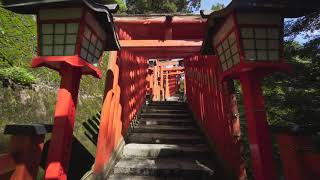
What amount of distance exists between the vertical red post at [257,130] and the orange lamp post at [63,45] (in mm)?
1552

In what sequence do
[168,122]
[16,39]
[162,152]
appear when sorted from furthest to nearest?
[168,122]
[162,152]
[16,39]

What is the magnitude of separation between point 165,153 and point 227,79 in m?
2.85

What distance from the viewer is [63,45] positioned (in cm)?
261

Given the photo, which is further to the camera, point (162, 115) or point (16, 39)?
point (162, 115)

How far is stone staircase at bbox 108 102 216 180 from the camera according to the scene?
4.65 metres

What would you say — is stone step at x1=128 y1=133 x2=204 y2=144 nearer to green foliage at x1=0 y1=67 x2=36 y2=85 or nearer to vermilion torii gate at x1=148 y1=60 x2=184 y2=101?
green foliage at x1=0 y1=67 x2=36 y2=85

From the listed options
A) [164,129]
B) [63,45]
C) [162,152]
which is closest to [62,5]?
[63,45]

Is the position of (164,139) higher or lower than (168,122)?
lower

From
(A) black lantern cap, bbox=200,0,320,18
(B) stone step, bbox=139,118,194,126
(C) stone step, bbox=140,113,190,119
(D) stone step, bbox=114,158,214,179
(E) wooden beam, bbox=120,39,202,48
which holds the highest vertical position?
(E) wooden beam, bbox=120,39,202,48

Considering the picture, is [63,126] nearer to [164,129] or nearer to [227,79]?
[227,79]

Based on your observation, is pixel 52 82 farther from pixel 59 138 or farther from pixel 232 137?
pixel 232 137

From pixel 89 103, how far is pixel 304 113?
4.20 meters

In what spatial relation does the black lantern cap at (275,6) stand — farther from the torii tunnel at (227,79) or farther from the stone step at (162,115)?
the stone step at (162,115)

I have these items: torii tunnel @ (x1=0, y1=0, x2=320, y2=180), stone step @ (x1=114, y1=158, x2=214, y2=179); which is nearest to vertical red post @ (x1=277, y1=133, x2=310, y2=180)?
torii tunnel @ (x1=0, y1=0, x2=320, y2=180)
